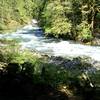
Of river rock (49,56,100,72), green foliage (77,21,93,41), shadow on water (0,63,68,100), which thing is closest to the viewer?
shadow on water (0,63,68,100)

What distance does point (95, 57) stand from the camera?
912 inches

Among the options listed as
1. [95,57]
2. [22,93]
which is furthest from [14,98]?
[95,57]

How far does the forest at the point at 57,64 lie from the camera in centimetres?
866

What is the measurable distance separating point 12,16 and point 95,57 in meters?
58.1

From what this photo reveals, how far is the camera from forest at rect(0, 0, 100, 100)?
8.66 meters

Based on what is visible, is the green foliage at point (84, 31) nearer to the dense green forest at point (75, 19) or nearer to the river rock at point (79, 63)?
the dense green forest at point (75, 19)

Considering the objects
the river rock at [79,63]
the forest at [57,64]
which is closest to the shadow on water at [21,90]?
the forest at [57,64]

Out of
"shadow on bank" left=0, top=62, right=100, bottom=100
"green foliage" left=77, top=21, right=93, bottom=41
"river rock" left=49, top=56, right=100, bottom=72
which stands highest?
"shadow on bank" left=0, top=62, right=100, bottom=100

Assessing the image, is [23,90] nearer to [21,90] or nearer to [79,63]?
[21,90]

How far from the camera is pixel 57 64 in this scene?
797 inches

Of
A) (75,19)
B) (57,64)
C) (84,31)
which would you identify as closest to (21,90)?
(57,64)

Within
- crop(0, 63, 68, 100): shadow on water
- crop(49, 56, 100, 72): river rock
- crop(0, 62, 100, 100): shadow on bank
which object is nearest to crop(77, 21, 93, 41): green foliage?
crop(49, 56, 100, 72): river rock

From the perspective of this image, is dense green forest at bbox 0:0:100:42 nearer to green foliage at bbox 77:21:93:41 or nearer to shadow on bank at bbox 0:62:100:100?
green foliage at bbox 77:21:93:41

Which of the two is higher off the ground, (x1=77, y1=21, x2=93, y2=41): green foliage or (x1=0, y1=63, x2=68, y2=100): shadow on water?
(x1=0, y1=63, x2=68, y2=100): shadow on water
